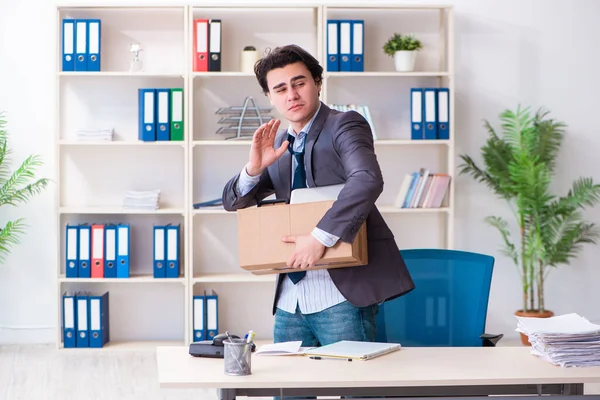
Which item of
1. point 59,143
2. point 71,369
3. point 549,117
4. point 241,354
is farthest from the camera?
point 549,117

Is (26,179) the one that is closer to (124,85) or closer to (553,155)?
(124,85)

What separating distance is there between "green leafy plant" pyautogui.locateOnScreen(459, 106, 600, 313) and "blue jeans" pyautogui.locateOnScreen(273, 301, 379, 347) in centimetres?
287

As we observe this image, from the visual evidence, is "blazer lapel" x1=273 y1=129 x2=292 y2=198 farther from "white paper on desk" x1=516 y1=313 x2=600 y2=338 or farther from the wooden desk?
"white paper on desk" x1=516 y1=313 x2=600 y2=338

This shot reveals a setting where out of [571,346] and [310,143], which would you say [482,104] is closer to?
[310,143]

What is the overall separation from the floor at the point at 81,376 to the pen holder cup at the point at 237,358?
6.65ft

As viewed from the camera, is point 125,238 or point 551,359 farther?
point 125,238

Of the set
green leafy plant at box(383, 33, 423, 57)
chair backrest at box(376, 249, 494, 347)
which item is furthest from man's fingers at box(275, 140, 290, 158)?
green leafy plant at box(383, 33, 423, 57)

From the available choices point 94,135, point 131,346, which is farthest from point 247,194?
point 131,346

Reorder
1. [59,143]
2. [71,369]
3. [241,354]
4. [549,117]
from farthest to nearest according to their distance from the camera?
[549,117]
[59,143]
[71,369]
[241,354]

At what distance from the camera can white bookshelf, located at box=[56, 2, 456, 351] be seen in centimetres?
523

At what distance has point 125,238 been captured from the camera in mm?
5016

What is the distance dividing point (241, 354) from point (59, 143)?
10.8 feet

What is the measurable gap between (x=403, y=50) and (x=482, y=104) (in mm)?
681

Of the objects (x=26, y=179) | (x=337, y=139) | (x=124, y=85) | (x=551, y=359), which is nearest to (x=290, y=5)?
(x=124, y=85)
